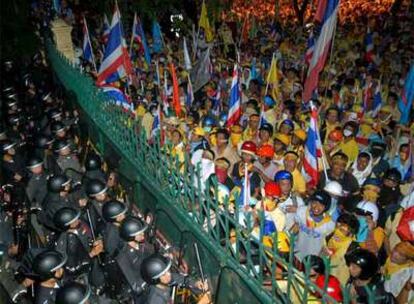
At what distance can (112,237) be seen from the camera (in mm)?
5641

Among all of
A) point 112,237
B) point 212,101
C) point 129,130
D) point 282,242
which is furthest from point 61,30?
point 282,242

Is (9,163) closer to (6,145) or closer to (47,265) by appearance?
(6,145)

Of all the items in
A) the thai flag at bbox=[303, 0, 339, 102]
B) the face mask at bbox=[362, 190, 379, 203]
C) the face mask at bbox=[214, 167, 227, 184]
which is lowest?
the face mask at bbox=[214, 167, 227, 184]

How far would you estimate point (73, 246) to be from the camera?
218 inches

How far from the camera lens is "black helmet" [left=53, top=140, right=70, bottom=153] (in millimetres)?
8516

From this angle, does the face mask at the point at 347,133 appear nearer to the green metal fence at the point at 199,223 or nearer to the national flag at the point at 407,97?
the national flag at the point at 407,97

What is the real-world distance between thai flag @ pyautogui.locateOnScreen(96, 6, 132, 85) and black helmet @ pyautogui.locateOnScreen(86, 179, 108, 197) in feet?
11.5

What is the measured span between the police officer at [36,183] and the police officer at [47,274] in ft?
9.90

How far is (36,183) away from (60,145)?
42.0 inches

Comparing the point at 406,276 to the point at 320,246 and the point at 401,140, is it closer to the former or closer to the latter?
the point at 320,246

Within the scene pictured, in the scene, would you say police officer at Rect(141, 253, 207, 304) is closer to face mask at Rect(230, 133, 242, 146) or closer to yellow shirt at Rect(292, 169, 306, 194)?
yellow shirt at Rect(292, 169, 306, 194)

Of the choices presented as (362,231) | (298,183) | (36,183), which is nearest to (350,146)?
(298,183)

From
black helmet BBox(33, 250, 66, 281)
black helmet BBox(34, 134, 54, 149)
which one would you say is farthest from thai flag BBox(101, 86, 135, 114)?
black helmet BBox(33, 250, 66, 281)

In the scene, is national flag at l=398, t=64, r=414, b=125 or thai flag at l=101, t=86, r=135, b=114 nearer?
national flag at l=398, t=64, r=414, b=125
